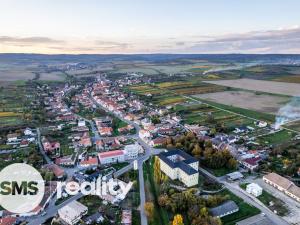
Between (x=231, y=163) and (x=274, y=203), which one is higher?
(x=231, y=163)

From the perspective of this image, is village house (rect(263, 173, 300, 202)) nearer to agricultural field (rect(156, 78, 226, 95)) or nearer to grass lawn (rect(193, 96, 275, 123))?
grass lawn (rect(193, 96, 275, 123))

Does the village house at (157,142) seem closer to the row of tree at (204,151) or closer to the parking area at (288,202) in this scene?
the row of tree at (204,151)

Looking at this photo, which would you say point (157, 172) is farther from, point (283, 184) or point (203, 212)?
point (283, 184)

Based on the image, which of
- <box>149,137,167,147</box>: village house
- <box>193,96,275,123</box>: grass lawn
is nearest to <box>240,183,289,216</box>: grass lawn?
<box>149,137,167,147</box>: village house

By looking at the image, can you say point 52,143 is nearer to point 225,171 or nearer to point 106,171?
point 106,171

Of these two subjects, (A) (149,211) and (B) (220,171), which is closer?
(A) (149,211)

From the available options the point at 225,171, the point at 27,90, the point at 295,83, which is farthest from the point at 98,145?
the point at 295,83

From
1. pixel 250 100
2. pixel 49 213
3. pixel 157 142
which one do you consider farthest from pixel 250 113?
pixel 49 213
